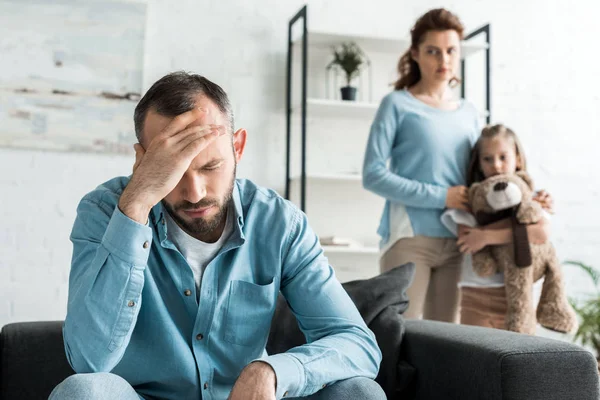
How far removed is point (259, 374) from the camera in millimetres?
1200

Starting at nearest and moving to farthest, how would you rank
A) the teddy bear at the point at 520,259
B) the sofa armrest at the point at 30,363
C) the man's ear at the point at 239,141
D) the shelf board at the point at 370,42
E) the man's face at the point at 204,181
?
the man's face at the point at 204,181, the man's ear at the point at 239,141, the sofa armrest at the point at 30,363, the teddy bear at the point at 520,259, the shelf board at the point at 370,42

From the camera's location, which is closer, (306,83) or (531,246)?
(531,246)

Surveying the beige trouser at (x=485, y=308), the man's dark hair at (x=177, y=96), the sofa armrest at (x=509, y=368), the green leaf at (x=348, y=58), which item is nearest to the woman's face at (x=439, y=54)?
the beige trouser at (x=485, y=308)

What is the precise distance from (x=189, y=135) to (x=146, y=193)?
0.12 meters

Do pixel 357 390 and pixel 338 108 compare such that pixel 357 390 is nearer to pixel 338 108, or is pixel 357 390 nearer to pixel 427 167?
pixel 427 167

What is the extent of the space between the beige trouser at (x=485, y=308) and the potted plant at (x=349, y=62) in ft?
4.33

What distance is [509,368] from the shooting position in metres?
1.39

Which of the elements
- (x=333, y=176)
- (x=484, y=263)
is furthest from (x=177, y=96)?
(x=333, y=176)

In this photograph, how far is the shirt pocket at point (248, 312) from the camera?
1.43 m

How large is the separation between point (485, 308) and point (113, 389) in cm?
152

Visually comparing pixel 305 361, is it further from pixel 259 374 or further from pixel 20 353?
pixel 20 353

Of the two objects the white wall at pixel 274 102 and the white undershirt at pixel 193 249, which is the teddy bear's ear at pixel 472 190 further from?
the white wall at pixel 274 102

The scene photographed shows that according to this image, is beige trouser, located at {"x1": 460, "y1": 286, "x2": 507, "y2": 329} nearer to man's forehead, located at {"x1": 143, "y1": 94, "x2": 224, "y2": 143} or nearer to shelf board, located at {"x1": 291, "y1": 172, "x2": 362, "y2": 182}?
shelf board, located at {"x1": 291, "y1": 172, "x2": 362, "y2": 182}

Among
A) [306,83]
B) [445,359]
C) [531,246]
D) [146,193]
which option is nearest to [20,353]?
[146,193]
